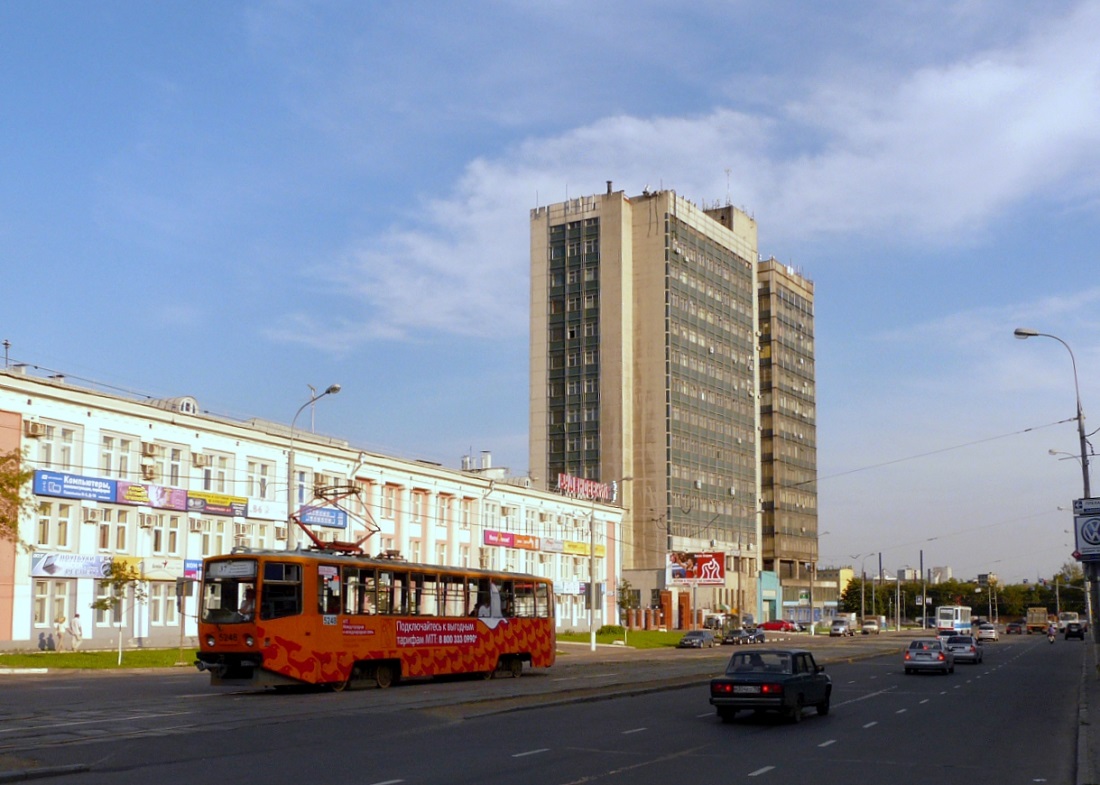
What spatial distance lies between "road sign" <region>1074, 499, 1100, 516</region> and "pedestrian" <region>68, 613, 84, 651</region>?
36373 mm

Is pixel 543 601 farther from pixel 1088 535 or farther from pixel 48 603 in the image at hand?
pixel 48 603

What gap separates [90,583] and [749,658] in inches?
1320

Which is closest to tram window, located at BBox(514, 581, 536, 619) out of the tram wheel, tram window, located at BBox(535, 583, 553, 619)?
tram window, located at BBox(535, 583, 553, 619)

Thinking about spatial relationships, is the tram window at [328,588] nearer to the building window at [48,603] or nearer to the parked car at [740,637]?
the building window at [48,603]

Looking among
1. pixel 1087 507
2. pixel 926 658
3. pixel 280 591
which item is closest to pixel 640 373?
pixel 926 658

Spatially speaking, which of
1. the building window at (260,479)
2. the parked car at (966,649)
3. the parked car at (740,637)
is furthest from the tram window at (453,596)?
the parked car at (740,637)

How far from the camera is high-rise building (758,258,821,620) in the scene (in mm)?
143875

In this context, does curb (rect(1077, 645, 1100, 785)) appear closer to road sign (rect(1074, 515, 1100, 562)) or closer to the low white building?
road sign (rect(1074, 515, 1100, 562))

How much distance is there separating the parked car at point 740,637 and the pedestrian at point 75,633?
46.8 meters

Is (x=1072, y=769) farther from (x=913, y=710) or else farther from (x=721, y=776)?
(x=913, y=710)

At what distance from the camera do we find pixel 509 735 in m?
20.4

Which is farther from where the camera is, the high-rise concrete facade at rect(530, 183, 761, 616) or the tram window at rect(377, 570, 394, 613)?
the high-rise concrete facade at rect(530, 183, 761, 616)

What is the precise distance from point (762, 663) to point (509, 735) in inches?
254

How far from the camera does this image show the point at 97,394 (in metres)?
49.3
